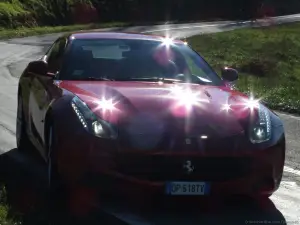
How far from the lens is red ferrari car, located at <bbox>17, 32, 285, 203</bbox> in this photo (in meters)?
6.19

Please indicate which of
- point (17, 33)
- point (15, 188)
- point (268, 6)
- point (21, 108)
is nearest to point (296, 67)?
point (17, 33)

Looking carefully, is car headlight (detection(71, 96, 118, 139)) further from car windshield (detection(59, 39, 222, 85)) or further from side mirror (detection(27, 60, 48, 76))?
side mirror (detection(27, 60, 48, 76))

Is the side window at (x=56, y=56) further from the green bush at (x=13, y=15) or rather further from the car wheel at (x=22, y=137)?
the green bush at (x=13, y=15)

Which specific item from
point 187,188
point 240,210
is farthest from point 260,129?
point 187,188

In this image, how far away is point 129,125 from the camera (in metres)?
6.30

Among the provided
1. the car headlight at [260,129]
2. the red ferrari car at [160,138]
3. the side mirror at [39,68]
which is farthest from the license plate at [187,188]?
the side mirror at [39,68]

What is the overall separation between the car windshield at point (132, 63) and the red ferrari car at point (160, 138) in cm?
17

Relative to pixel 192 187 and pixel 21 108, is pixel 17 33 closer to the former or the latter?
pixel 21 108

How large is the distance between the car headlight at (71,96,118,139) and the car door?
0.74m

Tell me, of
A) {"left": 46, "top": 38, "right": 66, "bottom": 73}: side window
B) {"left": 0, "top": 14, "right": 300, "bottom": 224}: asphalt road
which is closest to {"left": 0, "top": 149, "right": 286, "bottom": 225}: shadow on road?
{"left": 0, "top": 14, "right": 300, "bottom": 224}: asphalt road

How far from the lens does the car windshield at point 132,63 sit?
765cm

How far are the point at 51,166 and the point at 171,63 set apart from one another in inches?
77.8

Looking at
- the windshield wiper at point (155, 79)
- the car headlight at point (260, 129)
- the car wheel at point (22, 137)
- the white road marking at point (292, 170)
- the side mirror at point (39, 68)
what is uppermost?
the side mirror at point (39, 68)

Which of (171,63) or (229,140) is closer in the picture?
(229,140)
